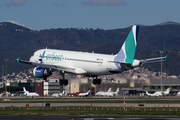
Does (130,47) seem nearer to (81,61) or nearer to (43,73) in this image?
(81,61)

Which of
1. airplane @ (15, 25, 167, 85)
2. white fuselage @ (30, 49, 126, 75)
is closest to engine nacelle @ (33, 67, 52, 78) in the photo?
airplane @ (15, 25, 167, 85)

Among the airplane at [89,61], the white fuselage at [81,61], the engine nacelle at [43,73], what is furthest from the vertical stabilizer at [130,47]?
the engine nacelle at [43,73]

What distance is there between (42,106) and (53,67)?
32.8 ft

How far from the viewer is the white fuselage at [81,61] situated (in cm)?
7531

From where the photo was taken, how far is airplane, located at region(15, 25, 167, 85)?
7288 cm

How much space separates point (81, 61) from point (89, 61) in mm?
2108

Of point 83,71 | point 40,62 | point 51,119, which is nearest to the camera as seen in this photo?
point 51,119

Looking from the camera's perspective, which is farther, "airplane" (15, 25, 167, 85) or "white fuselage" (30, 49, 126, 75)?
"white fuselage" (30, 49, 126, 75)

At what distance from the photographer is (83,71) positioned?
3120 inches

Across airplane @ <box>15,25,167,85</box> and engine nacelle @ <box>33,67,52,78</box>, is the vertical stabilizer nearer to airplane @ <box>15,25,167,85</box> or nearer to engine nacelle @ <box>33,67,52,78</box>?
airplane @ <box>15,25,167,85</box>

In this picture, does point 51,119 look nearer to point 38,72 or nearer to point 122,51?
point 122,51

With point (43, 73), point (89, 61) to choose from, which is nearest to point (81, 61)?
point (89, 61)

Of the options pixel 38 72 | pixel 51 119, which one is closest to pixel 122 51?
pixel 38 72

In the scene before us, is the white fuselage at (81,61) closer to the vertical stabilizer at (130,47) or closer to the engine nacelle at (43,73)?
the engine nacelle at (43,73)
